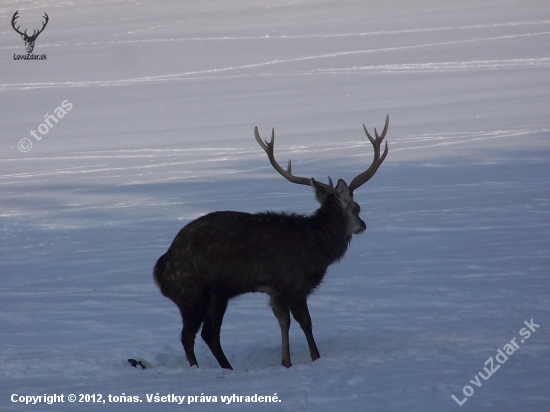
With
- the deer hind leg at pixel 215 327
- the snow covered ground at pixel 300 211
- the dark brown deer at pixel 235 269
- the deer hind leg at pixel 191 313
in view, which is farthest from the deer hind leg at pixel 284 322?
the deer hind leg at pixel 191 313

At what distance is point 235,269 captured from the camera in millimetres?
6457

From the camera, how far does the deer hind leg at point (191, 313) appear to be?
255 inches

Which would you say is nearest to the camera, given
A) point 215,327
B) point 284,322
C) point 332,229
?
point 284,322

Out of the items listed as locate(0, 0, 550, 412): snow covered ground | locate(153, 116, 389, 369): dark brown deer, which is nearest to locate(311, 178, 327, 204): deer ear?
locate(153, 116, 389, 369): dark brown deer

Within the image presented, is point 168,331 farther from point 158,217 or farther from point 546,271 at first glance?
point 158,217

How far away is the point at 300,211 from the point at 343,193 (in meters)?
5.39

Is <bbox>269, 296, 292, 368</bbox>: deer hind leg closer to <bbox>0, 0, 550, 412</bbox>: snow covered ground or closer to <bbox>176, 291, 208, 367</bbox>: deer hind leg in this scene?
<bbox>0, 0, 550, 412</bbox>: snow covered ground

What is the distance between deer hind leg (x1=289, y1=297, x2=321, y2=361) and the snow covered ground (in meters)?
0.14

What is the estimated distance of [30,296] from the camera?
9055mm

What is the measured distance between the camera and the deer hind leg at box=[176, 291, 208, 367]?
21.2 feet

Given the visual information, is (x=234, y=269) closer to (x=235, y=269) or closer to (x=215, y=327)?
(x=235, y=269)

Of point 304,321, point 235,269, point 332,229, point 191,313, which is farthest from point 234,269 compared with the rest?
point 332,229

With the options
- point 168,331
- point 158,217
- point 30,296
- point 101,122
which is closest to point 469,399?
point 168,331

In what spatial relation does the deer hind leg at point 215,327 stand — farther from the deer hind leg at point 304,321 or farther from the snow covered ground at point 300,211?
the deer hind leg at point 304,321
